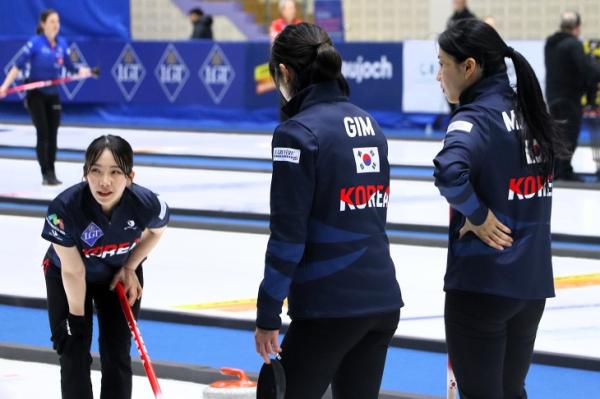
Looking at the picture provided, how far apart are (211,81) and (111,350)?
15.6 meters

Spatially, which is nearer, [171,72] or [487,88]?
[487,88]

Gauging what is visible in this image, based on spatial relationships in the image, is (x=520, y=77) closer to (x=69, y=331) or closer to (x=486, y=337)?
(x=486, y=337)

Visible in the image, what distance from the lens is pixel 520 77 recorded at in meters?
3.99

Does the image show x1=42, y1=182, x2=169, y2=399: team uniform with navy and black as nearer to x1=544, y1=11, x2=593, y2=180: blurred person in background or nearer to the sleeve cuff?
the sleeve cuff

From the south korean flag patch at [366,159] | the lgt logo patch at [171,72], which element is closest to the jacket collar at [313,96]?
the south korean flag patch at [366,159]

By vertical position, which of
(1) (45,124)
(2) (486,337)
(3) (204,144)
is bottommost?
(3) (204,144)

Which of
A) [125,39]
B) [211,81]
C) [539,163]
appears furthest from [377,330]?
[125,39]

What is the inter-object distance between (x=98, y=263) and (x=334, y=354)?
142 centimetres

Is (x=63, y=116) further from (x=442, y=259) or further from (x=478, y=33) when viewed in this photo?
(x=478, y=33)

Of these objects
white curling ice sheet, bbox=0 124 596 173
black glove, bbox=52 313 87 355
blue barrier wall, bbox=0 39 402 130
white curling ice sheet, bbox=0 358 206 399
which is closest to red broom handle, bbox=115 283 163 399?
black glove, bbox=52 313 87 355

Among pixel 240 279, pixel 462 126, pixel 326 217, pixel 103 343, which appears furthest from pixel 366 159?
pixel 240 279

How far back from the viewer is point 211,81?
2020 cm

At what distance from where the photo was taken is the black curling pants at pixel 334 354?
3635mm

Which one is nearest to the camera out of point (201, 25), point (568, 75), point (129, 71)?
point (568, 75)
